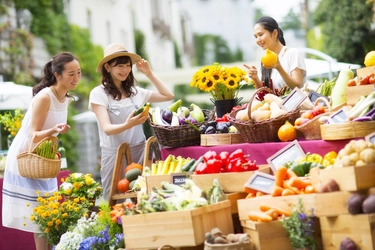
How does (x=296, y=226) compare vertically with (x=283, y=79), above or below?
below

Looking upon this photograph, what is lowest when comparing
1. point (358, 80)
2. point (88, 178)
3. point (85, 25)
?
point (88, 178)

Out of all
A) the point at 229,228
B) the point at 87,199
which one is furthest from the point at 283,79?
the point at 87,199

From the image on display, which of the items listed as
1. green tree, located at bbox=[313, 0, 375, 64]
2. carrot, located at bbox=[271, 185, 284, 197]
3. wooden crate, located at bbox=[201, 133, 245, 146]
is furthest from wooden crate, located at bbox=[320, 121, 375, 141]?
green tree, located at bbox=[313, 0, 375, 64]

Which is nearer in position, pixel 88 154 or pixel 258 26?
pixel 258 26

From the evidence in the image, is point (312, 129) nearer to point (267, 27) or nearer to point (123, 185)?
point (267, 27)

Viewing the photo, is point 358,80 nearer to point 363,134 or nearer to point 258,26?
point 363,134

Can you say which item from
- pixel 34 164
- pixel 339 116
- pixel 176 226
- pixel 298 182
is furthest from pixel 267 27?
pixel 176 226

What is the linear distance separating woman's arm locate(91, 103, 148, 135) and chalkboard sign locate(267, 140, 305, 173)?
1.28m

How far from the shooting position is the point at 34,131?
21.2 ft

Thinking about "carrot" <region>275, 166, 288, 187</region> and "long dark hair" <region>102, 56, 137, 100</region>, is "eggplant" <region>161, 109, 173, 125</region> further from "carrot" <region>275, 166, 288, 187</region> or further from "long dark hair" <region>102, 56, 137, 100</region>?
"carrot" <region>275, 166, 288, 187</region>

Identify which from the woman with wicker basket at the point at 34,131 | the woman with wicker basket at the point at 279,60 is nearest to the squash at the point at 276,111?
the woman with wicker basket at the point at 279,60

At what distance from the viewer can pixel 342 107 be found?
534cm

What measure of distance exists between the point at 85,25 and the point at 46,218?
2075 cm

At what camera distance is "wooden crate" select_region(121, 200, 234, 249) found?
15.5ft
